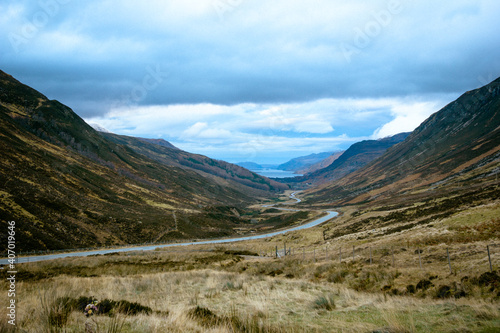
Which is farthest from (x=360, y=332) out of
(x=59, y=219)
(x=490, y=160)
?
(x=490, y=160)

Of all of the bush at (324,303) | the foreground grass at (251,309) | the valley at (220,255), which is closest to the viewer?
the foreground grass at (251,309)

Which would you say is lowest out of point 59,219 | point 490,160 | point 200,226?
point 200,226

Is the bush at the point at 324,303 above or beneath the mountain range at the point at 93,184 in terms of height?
beneath

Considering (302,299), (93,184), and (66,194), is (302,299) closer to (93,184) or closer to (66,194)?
(66,194)

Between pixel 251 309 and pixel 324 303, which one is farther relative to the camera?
pixel 324 303

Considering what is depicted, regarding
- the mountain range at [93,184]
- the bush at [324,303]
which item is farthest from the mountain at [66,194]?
the bush at [324,303]

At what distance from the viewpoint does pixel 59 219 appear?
217 feet

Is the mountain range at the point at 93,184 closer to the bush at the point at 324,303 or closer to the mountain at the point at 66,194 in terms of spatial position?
the mountain at the point at 66,194

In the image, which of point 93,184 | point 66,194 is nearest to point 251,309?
point 66,194

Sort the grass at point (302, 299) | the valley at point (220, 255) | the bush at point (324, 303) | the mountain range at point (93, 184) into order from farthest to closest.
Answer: the mountain range at point (93, 184), the bush at point (324, 303), the valley at point (220, 255), the grass at point (302, 299)

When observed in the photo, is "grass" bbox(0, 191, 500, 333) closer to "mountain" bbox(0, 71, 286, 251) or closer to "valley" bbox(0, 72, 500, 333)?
"valley" bbox(0, 72, 500, 333)

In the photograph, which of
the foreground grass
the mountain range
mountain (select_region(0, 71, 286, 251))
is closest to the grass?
the foreground grass

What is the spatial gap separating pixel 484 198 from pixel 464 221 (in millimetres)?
18161

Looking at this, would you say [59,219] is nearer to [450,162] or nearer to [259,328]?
[259,328]
